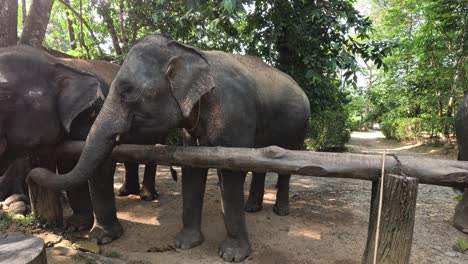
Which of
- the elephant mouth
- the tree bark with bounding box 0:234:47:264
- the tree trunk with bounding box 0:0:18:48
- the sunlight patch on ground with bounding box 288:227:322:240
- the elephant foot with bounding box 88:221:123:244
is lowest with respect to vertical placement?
the sunlight patch on ground with bounding box 288:227:322:240

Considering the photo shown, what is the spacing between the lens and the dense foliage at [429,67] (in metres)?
12.2

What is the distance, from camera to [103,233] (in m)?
4.16

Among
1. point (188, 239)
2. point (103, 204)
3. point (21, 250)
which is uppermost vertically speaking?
point (21, 250)

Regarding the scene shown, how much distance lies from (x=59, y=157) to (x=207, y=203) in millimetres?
2560

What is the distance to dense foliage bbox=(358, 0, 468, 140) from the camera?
12.2 metres

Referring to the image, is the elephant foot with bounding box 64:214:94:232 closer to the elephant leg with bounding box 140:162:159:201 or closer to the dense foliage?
the elephant leg with bounding box 140:162:159:201

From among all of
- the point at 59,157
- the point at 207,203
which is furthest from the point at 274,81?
the point at 59,157

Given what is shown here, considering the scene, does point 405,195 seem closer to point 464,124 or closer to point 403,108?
point 464,124

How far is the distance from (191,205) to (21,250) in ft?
6.56

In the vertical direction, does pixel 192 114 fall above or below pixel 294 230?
above

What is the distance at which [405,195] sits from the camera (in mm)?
2676

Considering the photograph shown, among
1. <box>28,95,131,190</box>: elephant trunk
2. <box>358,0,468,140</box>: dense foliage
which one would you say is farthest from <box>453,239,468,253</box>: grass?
<box>358,0,468,140</box>: dense foliage

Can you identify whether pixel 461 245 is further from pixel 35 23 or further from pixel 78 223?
pixel 35 23

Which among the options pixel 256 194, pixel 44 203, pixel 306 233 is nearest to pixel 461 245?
pixel 306 233
